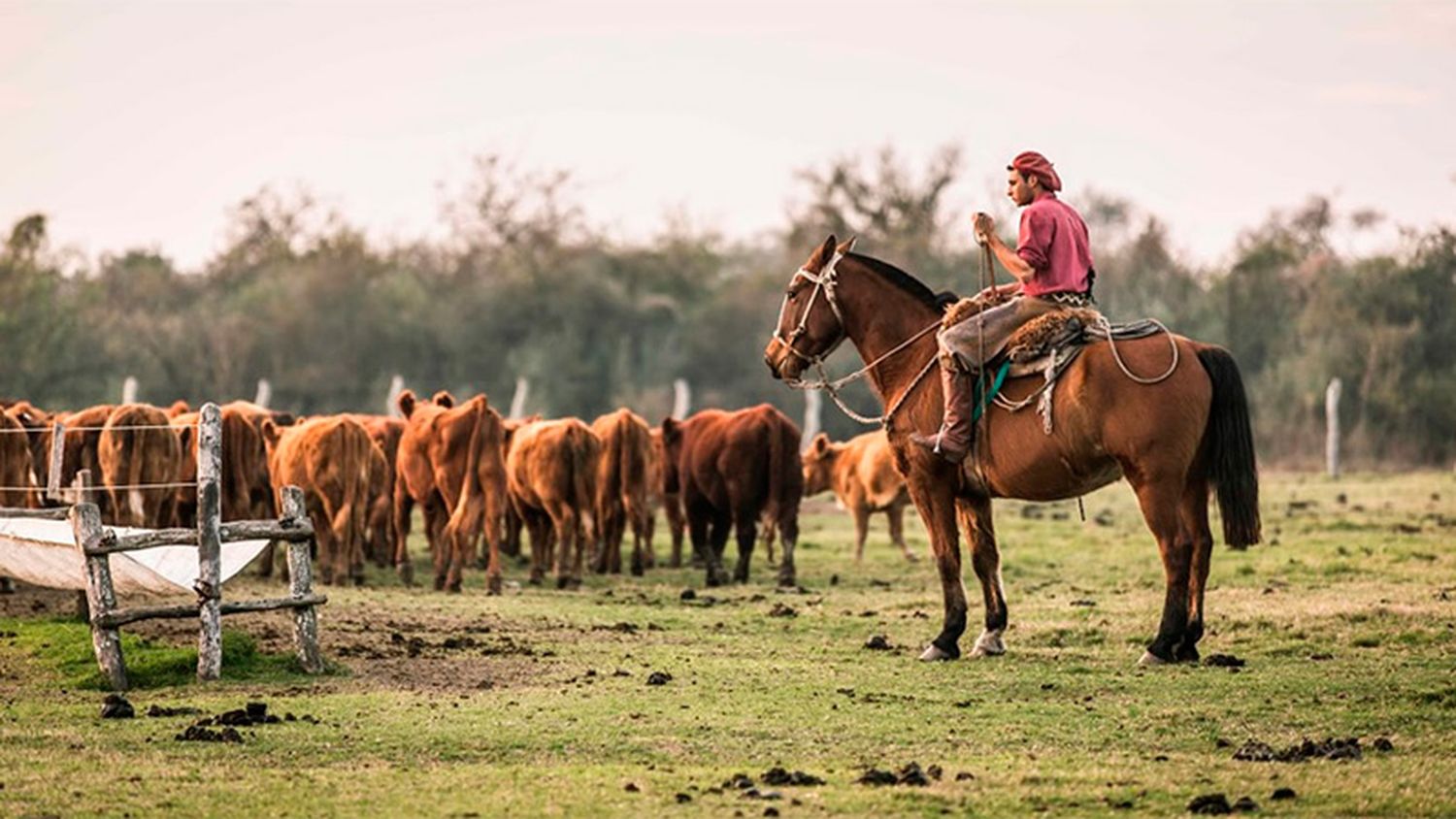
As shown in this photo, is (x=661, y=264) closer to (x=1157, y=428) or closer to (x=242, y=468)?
(x=242, y=468)

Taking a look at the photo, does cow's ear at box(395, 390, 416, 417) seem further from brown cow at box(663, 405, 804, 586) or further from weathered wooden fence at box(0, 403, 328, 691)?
weathered wooden fence at box(0, 403, 328, 691)

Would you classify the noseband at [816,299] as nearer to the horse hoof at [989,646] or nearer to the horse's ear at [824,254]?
the horse's ear at [824,254]

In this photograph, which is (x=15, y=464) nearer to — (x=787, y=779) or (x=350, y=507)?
(x=350, y=507)

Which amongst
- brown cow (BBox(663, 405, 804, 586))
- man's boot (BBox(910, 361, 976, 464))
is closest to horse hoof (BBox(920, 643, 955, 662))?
man's boot (BBox(910, 361, 976, 464))

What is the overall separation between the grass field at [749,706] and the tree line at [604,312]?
33.9 metres

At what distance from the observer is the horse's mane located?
16.6m

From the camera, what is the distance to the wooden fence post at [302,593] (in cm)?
1487

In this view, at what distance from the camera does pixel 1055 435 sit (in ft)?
50.0

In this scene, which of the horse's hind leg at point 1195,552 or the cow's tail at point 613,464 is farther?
the cow's tail at point 613,464

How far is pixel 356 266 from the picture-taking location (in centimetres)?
6831

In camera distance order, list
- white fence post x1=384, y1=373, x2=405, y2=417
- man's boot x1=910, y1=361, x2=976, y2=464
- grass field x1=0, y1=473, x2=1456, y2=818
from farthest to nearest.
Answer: white fence post x1=384, y1=373, x2=405, y2=417 < man's boot x1=910, y1=361, x2=976, y2=464 < grass field x1=0, y1=473, x2=1456, y2=818

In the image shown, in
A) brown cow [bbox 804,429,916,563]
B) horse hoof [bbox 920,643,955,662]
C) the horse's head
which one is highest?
the horse's head

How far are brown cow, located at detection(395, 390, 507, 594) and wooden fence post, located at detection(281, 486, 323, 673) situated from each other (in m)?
7.14

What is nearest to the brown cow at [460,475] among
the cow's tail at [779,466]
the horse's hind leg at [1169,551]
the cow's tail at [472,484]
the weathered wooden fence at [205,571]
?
the cow's tail at [472,484]
